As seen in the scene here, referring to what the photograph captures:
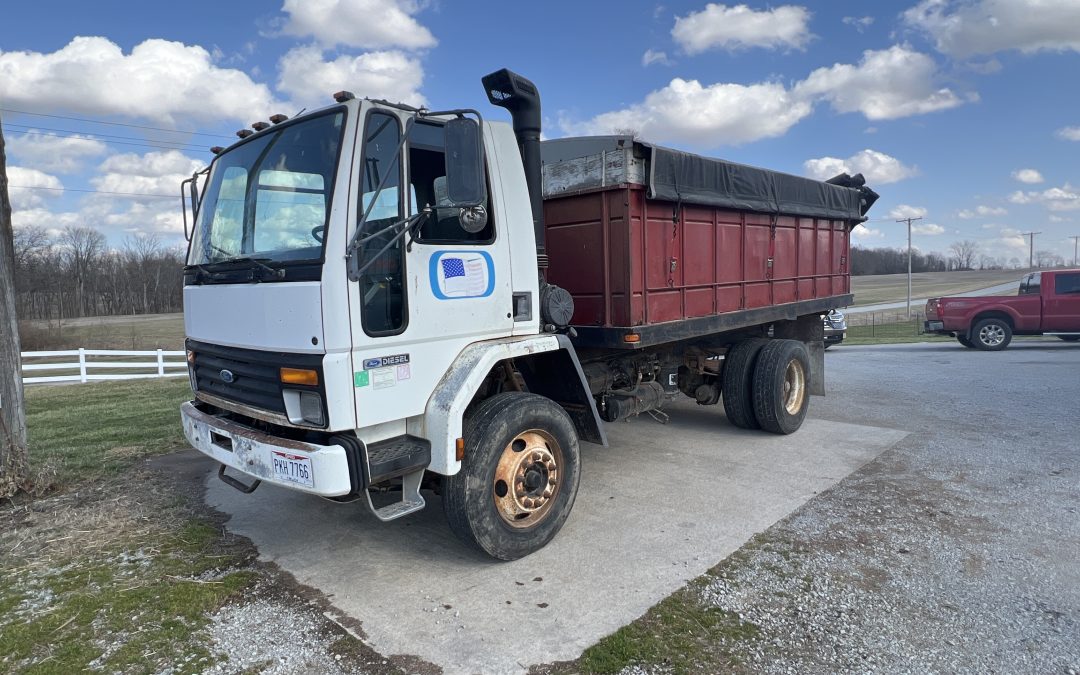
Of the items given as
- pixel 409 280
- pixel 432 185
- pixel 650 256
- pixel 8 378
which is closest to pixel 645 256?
pixel 650 256

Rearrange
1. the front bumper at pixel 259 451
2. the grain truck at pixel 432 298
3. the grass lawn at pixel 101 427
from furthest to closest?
the grass lawn at pixel 101 427 → the grain truck at pixel 432 298 → the front bumper at pixel 259 451

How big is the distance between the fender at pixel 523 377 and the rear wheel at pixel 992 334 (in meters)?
15.4

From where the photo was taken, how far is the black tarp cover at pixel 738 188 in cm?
507

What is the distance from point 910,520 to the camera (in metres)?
4.64

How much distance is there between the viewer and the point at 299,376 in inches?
130

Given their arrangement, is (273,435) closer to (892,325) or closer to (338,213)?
(338,213)

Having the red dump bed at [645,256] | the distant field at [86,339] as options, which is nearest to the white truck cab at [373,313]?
the red dump bed at [645,256]

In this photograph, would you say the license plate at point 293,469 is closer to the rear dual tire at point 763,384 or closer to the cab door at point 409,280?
the cab door at point 409,280

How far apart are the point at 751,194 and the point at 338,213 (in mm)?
4385

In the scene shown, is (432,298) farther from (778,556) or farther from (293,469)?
(778,556)

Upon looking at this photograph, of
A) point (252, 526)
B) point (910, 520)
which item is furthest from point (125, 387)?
point (910, 520)

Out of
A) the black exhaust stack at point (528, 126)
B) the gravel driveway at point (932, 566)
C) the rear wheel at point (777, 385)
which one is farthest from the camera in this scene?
the rear wheel at point (777, 385)

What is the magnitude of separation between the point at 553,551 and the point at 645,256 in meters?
2.30

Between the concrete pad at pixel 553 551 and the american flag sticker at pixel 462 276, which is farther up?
the american flag sticker at pixel 462 276
